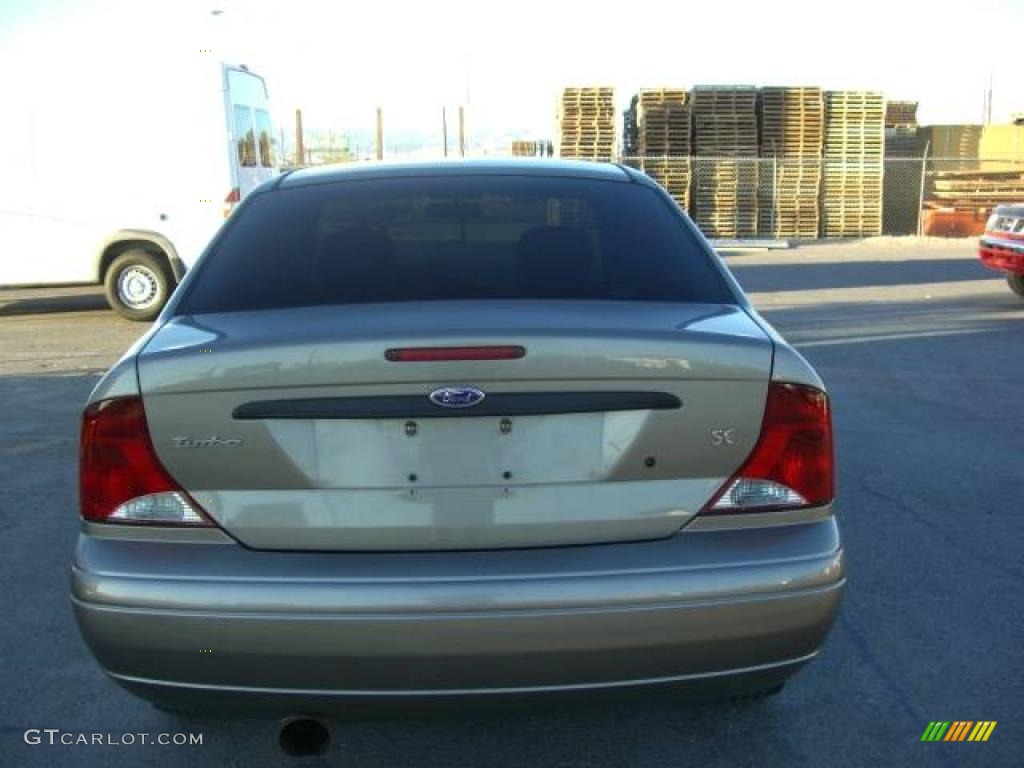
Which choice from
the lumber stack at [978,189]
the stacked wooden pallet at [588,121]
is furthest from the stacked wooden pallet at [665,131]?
the lumber stack at [978,189]

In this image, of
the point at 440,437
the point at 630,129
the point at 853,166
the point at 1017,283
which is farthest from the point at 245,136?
the point at 853,166

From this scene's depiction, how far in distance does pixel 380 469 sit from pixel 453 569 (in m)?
0.29

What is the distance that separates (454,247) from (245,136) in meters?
10.2

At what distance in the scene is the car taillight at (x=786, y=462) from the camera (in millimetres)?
2680

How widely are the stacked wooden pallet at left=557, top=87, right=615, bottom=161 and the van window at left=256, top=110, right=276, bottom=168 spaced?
39.8 feet

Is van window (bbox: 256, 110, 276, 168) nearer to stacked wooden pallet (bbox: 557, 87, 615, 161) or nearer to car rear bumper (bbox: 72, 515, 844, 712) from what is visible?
car rear bumper (bbox: 72, 515, 844, 712)

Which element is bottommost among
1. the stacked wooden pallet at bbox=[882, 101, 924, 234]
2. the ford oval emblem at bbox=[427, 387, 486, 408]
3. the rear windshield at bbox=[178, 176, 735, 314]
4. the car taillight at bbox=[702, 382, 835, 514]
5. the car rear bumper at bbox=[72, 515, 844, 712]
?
the stacked wooden pallet at bbox=[882, 101, 924, 234]

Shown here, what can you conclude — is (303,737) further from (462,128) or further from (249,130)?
(462,128)

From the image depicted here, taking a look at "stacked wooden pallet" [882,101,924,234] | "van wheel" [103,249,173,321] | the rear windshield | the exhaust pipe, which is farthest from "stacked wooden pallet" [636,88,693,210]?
the exhaust pipe

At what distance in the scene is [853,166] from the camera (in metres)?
25.2

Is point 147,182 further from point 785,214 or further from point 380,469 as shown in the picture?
point 785,214

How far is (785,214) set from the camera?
24812 mm

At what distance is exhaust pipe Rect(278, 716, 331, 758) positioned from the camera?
2.92 meters

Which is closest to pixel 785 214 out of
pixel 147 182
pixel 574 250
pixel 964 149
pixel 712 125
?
pixel 712 125
